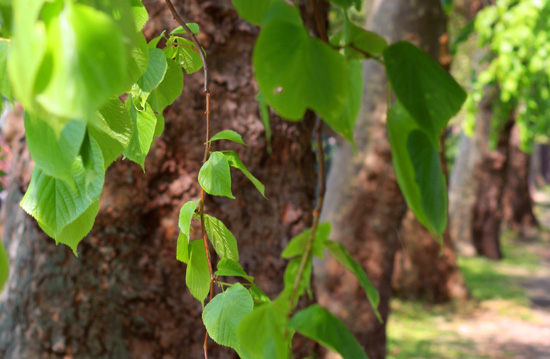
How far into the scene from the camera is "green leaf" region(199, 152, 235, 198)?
2.43 feet

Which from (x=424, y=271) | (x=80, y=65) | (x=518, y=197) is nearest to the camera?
(x=80, y=65)

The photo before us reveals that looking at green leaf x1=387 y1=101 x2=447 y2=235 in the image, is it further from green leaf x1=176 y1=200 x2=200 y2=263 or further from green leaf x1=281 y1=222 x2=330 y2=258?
green leaf x1=176 y1=200 x2=200 y2=263

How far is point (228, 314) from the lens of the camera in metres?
0.68

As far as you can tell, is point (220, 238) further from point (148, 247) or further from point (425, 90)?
point (148, 247)

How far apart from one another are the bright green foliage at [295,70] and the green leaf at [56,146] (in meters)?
0.13

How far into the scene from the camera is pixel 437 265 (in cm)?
682

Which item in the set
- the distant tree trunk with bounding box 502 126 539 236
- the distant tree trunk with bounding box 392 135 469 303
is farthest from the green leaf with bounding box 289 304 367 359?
the distant tree trunk with bounding box 502 126 539 236

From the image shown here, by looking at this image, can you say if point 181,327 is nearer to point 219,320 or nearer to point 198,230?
Answer: point 198,230

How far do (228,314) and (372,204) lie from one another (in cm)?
285

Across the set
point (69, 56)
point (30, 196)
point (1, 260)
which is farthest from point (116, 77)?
point (30, 196)

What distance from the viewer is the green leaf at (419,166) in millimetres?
466

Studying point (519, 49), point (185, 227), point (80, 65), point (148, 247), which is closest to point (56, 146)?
point (80, 65)

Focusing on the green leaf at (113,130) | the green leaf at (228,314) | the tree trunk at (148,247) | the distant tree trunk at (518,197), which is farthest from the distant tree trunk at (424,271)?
the green leaf at (113,130)

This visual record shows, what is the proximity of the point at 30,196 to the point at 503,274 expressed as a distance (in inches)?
360
